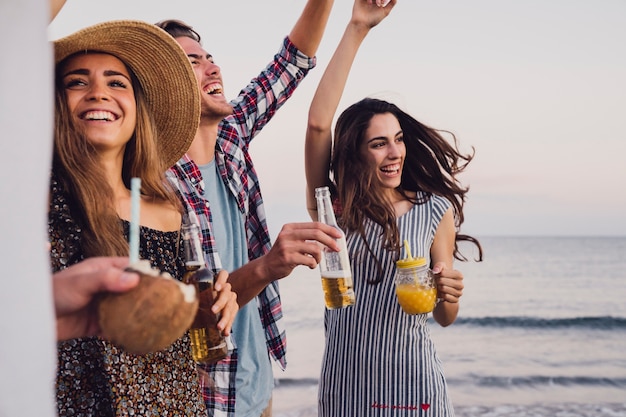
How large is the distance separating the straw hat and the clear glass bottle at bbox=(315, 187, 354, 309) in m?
0.61

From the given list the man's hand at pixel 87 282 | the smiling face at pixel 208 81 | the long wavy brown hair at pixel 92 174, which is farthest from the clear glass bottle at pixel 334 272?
the man's hand at pixel 87 282

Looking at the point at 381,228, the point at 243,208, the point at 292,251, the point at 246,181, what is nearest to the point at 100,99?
the point at 292,251

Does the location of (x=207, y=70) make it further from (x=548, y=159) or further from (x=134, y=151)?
(x=548, y=159)

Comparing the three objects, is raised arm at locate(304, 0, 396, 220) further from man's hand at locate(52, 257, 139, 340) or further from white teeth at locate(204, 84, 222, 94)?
man's hand at locate(52, 257, 139, 340)

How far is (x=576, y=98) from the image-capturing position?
1820 centimetres

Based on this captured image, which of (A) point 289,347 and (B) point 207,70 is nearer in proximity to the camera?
(B) point 207,70

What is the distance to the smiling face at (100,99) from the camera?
223cm

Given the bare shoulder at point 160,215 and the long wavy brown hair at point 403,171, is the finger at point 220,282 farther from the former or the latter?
the long wavy brown hair at point 403,171

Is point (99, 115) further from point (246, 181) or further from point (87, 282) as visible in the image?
point (246, 181)

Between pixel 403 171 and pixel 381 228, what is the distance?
555mm

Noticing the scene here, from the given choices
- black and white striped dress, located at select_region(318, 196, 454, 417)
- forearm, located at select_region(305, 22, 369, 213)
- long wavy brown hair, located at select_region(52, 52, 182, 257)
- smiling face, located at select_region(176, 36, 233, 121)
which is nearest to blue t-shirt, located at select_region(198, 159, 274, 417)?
smiling face, located at select_region(176, 36, 233, 121)

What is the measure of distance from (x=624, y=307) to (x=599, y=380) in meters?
6.32

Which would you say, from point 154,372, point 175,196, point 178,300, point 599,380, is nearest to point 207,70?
point 175,196

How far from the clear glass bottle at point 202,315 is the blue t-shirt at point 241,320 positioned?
→ 937mm
